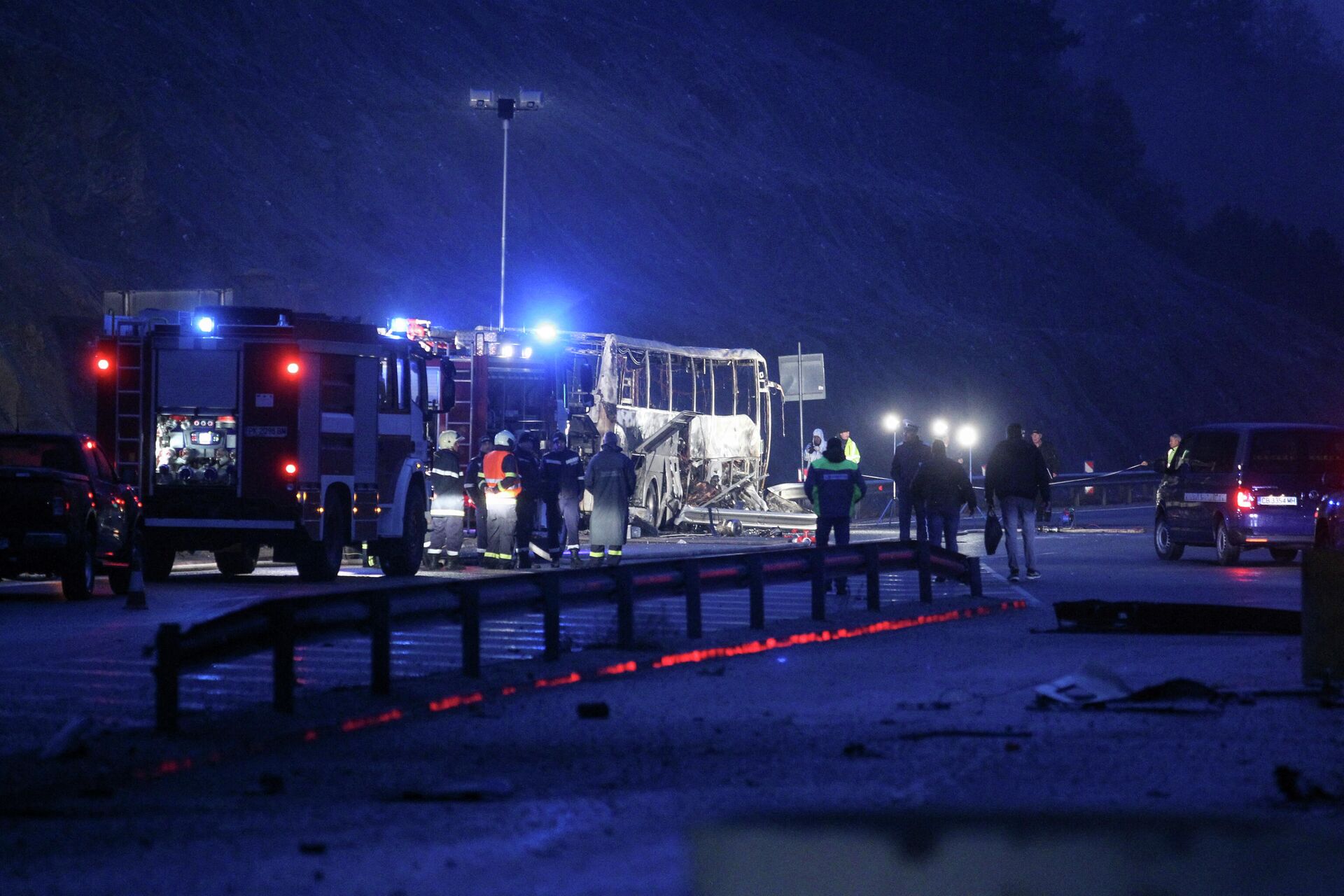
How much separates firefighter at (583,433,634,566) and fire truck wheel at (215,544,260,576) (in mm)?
4444

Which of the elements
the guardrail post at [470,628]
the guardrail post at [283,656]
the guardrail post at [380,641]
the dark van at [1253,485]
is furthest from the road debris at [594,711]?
the dark van at [1253,485]

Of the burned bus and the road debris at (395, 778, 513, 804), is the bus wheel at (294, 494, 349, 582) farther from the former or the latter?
the road debris at (395, 778, 513, 804)

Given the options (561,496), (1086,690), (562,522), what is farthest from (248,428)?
(1086,690)

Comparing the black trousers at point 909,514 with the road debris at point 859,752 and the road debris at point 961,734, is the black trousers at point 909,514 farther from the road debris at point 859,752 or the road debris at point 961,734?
the road debris at point 859,752

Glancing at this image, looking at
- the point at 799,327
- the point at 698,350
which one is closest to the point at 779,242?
the point at 799,327

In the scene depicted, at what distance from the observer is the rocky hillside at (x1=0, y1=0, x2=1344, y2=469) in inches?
2240

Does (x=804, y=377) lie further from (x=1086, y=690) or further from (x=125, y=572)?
(x=1086, y=690)

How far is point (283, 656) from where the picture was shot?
33.4 feet

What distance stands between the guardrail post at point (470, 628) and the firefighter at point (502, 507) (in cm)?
1320

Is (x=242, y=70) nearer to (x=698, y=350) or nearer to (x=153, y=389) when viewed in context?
(x=698, y=350)

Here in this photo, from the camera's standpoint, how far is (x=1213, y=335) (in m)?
96.2

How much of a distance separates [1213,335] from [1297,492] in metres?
73.5

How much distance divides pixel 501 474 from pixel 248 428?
13.9 feet

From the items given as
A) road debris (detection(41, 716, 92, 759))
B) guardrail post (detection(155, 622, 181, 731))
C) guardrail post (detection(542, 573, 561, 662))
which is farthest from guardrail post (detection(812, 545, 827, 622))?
road debris (detection(41, 716, 92, 759))
